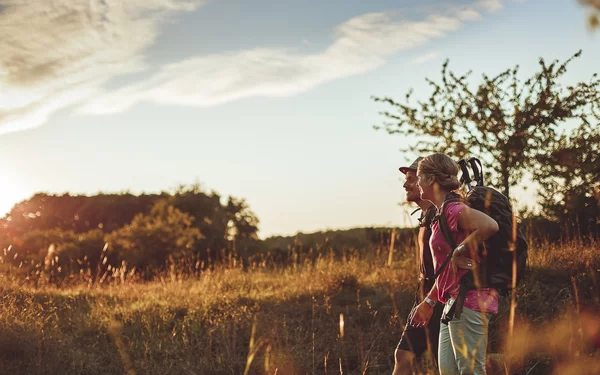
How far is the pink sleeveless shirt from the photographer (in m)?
Result: 3.44

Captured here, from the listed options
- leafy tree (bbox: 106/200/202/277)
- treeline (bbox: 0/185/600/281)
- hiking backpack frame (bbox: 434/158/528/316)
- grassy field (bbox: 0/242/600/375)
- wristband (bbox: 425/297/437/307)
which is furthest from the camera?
leafy tree (bbox: 106/200/202/277)

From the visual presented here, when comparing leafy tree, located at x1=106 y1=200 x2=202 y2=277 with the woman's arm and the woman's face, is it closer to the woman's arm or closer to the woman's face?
the woman's face

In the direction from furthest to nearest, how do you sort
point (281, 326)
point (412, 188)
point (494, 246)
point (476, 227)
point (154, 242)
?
1. point (154, 242)
2. point (281, 326)
3. point (412, 188)
4. point (494, 246)
5. point (476, 227)

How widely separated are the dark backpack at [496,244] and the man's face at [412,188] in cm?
120

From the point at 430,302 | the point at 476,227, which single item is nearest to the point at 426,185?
the point at 476,227

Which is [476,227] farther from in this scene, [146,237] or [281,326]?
[146,237]

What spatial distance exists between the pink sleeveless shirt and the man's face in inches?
40.1

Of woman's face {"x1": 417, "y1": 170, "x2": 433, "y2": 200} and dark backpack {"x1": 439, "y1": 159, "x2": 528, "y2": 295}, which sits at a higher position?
woman's face {"x1": 417, "y1": 170, "x2": 433, "y2": 200}

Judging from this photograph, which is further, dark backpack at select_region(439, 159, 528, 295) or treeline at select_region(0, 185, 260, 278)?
treeline at select_region(0, 185, 260, 278)

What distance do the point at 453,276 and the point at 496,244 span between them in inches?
12.9

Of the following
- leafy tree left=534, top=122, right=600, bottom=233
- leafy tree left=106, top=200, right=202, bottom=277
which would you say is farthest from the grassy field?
leafy tree left=106, top=200, right=202, bottom=277

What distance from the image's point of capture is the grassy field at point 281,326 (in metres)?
7.07

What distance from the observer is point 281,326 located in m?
8.35

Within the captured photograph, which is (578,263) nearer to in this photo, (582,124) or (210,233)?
(582,124)
